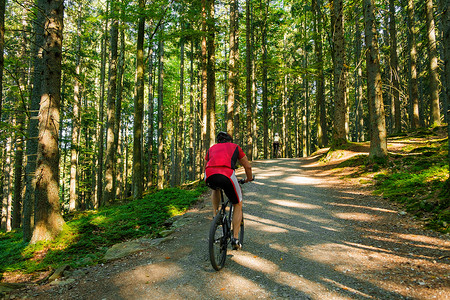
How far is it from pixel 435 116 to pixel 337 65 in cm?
622

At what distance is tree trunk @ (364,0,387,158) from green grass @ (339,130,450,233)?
0.57m

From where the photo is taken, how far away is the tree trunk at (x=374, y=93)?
341 inches

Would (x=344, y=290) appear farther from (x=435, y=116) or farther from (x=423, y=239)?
(x=435, y=116)

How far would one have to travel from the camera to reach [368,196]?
7102mm

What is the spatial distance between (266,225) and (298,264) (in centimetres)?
198

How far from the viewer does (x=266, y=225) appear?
19.3ft

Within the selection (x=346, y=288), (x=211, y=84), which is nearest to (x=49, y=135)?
(x=346, y=288)

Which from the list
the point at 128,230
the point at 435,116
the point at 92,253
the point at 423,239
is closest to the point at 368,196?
the point at 423,239

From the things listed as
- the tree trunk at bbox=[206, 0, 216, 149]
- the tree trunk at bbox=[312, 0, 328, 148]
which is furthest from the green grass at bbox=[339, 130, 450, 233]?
the tree trunk at bbox=[312, 0, 328, 148]

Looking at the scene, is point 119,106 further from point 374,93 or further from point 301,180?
point 374,93

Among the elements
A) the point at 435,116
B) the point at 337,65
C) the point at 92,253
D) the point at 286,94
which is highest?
the point at 286,94

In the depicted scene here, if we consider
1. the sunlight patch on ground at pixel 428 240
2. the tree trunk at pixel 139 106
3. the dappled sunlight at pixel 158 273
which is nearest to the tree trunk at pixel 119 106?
the tree trunk at pixel 139 106

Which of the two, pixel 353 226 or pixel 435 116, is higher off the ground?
pixel 435 116

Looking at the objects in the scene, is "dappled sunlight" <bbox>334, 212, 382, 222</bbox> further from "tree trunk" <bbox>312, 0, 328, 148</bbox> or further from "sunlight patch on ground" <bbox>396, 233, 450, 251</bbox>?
"tree trunk" <bbox>312, 0, 328, 148</bbox>
